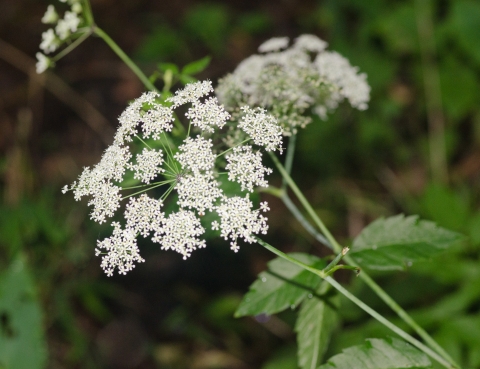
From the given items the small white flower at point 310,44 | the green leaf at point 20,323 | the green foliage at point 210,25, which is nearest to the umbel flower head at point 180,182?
the small white flower at point 310,44

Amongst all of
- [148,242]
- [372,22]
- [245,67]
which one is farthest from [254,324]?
[372,22]

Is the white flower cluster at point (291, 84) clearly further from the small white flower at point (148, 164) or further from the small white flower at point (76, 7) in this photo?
the small white flower at point (76, 7)

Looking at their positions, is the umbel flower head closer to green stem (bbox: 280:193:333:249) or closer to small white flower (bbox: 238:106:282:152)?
small white flower (bbox: 238:106:282:152)

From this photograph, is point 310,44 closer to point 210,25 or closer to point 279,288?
point 279,288

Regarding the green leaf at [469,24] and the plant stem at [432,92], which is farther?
the plant stem at [432,92]

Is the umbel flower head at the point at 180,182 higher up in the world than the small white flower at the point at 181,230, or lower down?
higher up

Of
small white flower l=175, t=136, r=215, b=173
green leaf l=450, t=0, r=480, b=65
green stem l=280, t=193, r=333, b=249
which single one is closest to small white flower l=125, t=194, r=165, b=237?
small white flower l=175, t=136, r=215, b=173

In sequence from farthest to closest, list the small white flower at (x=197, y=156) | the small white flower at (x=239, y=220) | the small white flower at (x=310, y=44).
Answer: the small white flower at (x=310, y=44)
the small white flower at (x=197, y=156)
the small white flower at (x=239, y=220)
